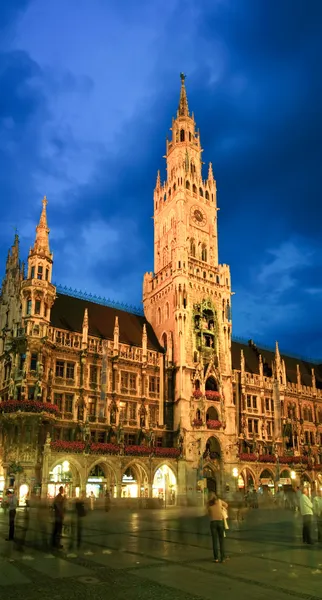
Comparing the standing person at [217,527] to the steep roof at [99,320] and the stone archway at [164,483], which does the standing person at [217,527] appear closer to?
the steep roof at [99,320]

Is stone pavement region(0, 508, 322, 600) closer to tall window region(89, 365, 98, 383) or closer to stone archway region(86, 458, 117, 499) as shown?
stone archway region(86, 458, 117, 499)

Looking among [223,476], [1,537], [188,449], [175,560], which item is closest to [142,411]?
[188,449]

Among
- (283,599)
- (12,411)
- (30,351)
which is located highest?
(30,351)

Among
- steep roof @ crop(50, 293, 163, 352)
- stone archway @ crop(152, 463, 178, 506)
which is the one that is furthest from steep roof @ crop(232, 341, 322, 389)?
stone archway @ crop(152, 463, 178, 506)

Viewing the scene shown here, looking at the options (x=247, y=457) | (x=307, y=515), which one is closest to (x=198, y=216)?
(x=247, y=457)

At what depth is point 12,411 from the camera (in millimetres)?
50062

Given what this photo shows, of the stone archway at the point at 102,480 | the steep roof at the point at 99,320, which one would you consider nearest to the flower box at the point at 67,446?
Result: the stone archway at the point at 102,480

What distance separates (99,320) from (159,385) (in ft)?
35.1

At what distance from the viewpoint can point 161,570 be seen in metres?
13.8

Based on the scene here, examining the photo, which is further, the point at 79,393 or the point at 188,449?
the point at 188,449

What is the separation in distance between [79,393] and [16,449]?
29.5ft

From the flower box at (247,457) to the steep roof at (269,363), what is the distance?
41.2 feet

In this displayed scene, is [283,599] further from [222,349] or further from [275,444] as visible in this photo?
[275,444]

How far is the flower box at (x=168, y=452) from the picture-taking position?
57928 millimetres
